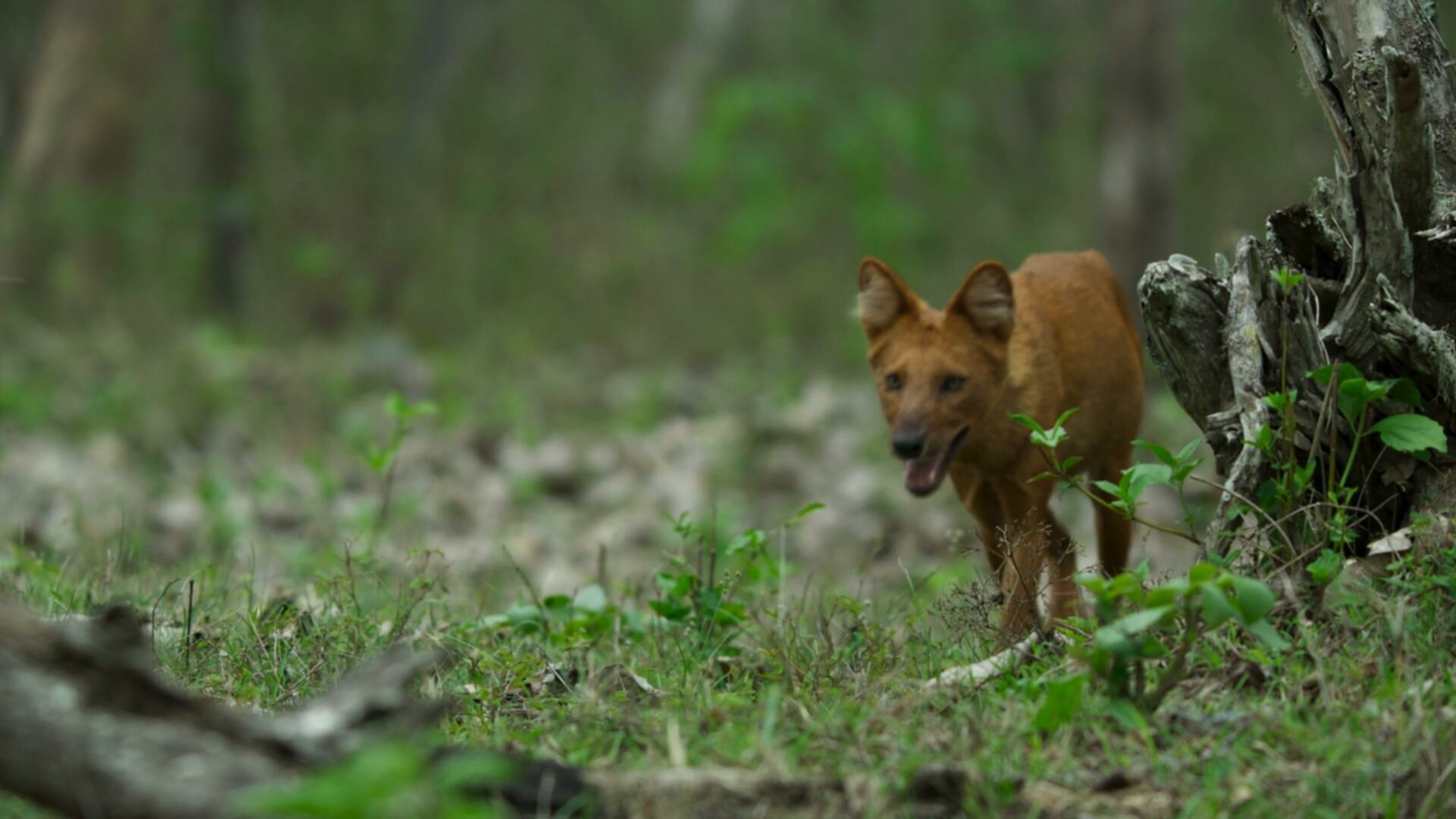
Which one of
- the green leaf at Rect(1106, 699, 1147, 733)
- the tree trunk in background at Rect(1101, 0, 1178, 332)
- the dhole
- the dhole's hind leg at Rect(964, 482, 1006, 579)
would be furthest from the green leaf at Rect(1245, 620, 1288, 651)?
the tree trunk in background at Rect(1101, 0, 1178, 332)

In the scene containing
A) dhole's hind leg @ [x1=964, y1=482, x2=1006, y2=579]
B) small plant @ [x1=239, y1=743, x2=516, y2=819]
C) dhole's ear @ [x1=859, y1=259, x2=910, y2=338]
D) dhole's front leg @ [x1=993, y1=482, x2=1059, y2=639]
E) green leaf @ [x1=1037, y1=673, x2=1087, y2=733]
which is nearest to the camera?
small plant @ [x1=239, y1=743, x2=516, y2=819]

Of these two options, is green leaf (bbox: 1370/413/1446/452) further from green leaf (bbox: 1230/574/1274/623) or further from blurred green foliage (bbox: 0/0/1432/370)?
blurred green foliage (bbox: 0/0/1432/370)

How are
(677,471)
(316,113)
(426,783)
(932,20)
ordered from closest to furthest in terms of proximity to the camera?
(426,783) → (677,471) → (316,113) → (932,20)

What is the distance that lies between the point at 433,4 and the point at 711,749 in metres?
17.7

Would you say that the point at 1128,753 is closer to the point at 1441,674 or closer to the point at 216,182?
the point at 1441,674

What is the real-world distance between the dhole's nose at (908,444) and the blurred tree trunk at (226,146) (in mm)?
10866

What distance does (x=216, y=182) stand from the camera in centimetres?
1435

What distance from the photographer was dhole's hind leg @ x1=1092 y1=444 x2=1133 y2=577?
17.3 ft

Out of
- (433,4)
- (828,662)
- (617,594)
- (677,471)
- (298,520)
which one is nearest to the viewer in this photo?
(828,662)

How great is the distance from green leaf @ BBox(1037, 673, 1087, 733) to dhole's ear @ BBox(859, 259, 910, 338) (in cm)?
219

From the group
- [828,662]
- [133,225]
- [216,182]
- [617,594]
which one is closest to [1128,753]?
[828,662]

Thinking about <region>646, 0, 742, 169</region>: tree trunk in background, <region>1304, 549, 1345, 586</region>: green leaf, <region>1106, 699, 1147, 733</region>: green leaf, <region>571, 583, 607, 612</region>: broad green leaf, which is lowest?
<region>1106, 699, 1147, 733</region>: green leaf

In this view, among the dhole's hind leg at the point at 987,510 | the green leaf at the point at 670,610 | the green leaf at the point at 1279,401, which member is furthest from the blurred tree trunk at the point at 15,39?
the green leaf at the point at 1279,401

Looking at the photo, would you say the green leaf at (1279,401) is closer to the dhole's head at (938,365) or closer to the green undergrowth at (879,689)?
the green undergrowth at (879,689)
